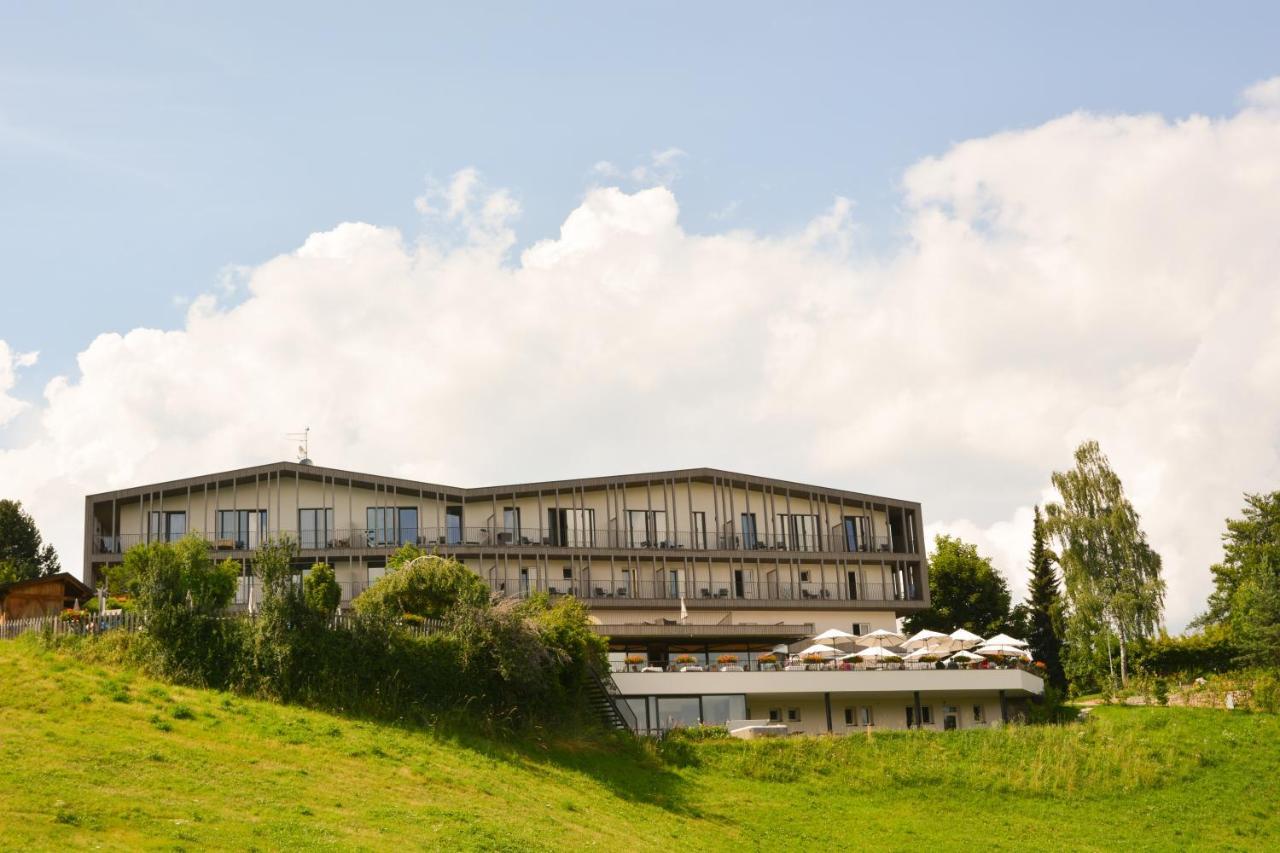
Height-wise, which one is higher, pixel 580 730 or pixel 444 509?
pixel 444 509

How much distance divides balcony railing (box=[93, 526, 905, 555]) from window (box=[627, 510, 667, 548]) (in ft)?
0.15

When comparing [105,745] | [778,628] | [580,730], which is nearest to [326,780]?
[105,745]

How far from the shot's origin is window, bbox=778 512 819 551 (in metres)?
66.9

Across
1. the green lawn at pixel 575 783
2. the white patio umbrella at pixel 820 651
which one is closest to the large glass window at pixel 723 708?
the white patio umbrella at pixel 820 651

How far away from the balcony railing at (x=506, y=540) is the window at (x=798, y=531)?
0.16 feet

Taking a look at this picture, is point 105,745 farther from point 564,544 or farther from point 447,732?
point 564,544

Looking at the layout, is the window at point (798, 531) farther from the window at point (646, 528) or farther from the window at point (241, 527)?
the window at point (241, 527)

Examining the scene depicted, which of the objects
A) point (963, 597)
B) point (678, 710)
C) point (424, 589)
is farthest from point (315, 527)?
point (963, 597)

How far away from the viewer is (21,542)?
7225 cm

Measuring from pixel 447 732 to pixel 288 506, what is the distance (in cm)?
2591

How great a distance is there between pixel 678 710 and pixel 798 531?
59.9 feet

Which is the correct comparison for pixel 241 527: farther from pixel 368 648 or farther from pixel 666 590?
pixel 368 648

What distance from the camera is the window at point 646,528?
64.4m

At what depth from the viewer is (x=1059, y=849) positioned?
38.5 metres
